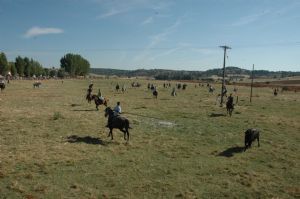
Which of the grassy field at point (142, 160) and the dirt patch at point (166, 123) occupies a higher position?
the dirt patch at point (166, 123)

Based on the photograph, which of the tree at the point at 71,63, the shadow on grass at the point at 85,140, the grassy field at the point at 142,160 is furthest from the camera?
the tree at the point at 71,63

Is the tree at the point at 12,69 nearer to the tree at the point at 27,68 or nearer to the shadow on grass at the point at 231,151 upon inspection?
the tree at the point at 27,68

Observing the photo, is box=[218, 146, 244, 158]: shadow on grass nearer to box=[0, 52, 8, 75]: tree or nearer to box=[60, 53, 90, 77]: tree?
box=[0, 52, 8, 75]: tree

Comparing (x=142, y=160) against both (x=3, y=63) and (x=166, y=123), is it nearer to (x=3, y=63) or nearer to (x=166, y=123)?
(x=166, y=123)

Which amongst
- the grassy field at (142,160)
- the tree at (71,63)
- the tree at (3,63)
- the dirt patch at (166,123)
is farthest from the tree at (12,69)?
the dirt patch at (166,123)

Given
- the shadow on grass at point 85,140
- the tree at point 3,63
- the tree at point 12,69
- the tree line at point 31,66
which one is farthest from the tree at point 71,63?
the shadow on grass at point 85,140

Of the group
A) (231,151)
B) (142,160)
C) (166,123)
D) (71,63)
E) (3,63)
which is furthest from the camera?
(71,63)

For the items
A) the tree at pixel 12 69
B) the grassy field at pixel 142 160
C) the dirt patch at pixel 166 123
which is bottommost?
the grassy field at pixel 142 160

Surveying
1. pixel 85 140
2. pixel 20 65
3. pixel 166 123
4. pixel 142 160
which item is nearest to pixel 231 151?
pixel 142 160

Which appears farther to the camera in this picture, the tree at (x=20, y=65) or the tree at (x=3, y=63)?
the tree at (x=20, y=65)

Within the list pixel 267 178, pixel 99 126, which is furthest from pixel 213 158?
pixel 99 126

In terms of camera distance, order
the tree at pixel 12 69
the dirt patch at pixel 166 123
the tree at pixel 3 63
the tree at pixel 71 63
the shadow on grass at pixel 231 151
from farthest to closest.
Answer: the tree at pixel 71 63 < the tree at pixel 12 69 < the tree at pixel 3 63 < the dirt patch at pixel 166 123 < the shadow on grass at pixel 231 151

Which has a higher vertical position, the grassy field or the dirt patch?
the dirt patch

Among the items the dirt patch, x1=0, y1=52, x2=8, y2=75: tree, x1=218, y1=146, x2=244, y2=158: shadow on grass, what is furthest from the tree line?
x1=218, y1=146, x2=244, y2=158: shadow on grass
